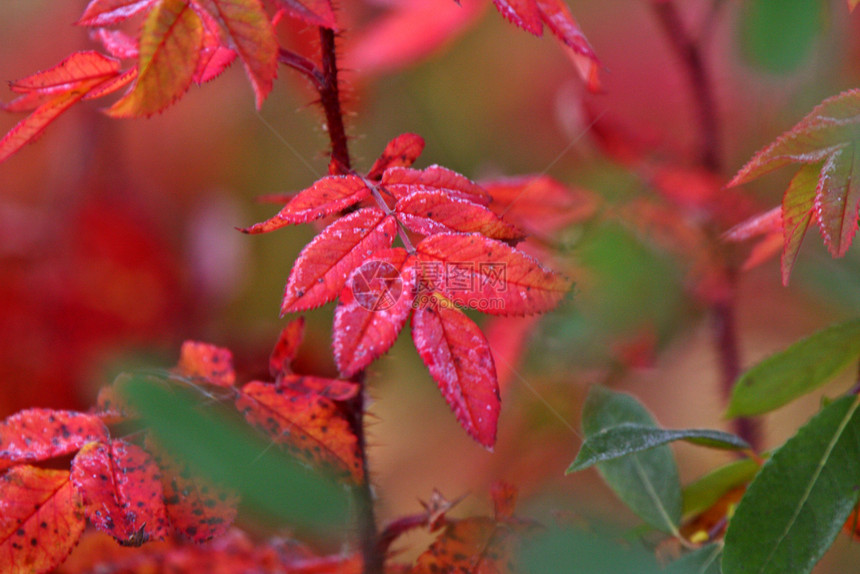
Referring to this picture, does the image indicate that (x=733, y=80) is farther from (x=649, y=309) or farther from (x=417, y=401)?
(x=417, y=401)

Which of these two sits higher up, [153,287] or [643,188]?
[153,287]

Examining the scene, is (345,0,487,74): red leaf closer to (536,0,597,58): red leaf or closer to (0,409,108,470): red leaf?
(536,0,597,58): red leaf

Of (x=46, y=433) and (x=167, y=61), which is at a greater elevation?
(x=167, y=61)

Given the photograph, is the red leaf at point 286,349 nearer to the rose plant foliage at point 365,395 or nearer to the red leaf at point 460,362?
the rose plant foliage at point 365,395

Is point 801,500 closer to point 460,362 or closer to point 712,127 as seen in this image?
point 460,362

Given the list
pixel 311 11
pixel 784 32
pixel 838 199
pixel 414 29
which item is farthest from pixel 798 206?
pixel 414 29

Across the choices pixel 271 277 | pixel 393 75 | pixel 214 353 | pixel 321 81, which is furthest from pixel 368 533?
pixel 393 75

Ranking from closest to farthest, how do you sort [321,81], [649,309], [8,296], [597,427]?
1. [321,81]
2. [597,427]
3. [649,309]
4. [8,296]
